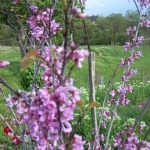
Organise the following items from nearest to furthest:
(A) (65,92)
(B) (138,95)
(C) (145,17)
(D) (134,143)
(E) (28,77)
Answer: (A) (65,92), (D) (134,143), (C) (145,17), (B) (138,95), (E) (28,77)

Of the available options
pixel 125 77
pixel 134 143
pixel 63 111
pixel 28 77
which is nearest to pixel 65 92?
pixel 63 111

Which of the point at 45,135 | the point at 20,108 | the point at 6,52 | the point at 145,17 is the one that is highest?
the point at 145,17

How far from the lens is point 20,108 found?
3.66 ft

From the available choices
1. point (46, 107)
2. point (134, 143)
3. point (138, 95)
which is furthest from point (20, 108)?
point (138, 95)

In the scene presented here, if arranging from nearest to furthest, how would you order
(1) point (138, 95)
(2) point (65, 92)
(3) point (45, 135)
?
(2) point (65, 92)
(3) point (45, 135)
(1) point (138, 95)

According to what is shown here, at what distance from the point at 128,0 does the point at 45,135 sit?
2.16 m

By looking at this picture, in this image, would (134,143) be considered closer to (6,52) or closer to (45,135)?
(45,135)

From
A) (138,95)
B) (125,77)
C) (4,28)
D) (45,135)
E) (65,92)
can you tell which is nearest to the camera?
(65,92)

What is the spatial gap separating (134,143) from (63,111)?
Result: 0.60 meters

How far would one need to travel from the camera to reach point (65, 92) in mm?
1030

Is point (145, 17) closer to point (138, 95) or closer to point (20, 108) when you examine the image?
point (20, 108)

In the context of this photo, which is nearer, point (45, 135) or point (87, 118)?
point (45, 135)

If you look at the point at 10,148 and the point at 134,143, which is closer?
the point at 134,143

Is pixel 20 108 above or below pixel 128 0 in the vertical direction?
below
